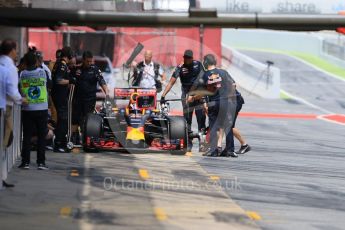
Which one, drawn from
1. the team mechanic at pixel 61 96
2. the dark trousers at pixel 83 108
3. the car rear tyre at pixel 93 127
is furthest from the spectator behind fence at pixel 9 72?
the dark trousers at pixel 83 108

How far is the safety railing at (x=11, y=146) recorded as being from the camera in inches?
481

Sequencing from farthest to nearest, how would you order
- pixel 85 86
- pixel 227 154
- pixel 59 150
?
pixel 85 86 < pixel 227 154 < pixel 59 150

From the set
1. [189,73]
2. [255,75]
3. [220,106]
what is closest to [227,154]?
[220,106]

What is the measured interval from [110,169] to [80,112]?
2.80 m

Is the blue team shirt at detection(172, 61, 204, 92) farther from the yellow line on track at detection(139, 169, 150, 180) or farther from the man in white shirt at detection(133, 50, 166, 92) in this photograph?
the yellow line on track at detection(139, 169, 150, 180)

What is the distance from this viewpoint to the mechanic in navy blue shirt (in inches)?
651

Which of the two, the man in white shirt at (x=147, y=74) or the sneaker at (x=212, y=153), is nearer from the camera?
the sneaker at (x=212, y=153)

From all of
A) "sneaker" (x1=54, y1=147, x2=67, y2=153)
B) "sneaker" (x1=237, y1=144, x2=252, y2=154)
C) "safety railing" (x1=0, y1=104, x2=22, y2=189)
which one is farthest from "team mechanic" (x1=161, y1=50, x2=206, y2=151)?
"safety railing" (x1=0, y1=104, x2=22, y2=189)

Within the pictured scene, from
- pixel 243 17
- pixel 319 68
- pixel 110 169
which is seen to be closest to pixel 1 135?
pixel 110 169

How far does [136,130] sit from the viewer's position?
16344 millimetres

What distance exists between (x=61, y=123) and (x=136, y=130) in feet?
4.42

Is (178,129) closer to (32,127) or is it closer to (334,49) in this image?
(32,127)

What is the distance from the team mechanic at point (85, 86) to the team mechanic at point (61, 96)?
325 millimetres

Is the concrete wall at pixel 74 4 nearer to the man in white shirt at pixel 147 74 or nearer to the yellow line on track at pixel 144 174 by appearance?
the man in white shirt at pixel 147 74
